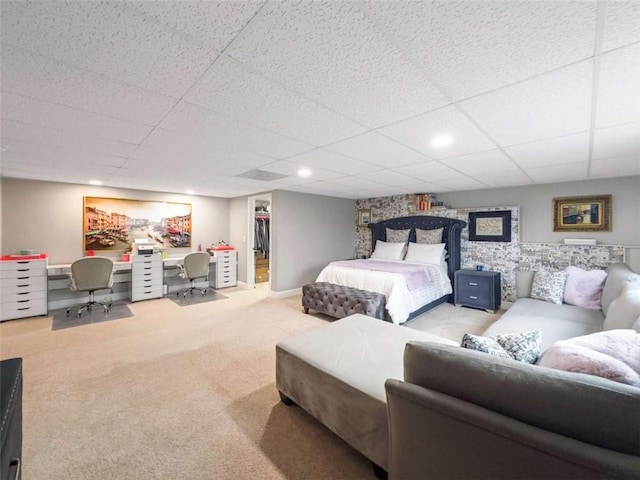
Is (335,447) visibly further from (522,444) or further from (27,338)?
(27,338)

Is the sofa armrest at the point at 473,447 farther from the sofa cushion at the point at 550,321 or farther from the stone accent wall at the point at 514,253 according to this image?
the stone accent wall at the point at 514,253

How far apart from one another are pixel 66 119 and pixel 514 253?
595 cm

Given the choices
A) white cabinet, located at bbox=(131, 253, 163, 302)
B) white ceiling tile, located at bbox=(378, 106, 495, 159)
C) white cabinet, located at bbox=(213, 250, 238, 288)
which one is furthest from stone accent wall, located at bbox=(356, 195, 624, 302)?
white cabinet, located at bbox=(131, 253, 163, 302)

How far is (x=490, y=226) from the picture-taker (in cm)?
474

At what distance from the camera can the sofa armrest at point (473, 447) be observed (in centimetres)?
77

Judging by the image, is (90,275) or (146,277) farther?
(146,277)

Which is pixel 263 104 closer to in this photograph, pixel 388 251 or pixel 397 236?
pixel 388 251

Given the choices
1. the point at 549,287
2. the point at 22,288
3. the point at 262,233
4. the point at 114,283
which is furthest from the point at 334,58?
the point at 262,233

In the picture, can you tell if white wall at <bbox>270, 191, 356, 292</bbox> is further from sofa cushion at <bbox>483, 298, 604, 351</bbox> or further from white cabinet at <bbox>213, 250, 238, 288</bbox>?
sofa cushion at <bbox>483, 298, 604, 351</bbox>

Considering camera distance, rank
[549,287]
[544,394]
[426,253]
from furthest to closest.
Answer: [426,253] → [549,287] → [544,394]

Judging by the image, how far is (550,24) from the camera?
1.01m

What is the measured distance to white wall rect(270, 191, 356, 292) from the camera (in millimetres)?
5250

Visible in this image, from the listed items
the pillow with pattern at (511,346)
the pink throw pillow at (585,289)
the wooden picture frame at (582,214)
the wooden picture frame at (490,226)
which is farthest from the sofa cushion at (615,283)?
the pillow with pattern at (511,346)

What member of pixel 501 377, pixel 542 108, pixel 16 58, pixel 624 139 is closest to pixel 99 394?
pixel 16 58
